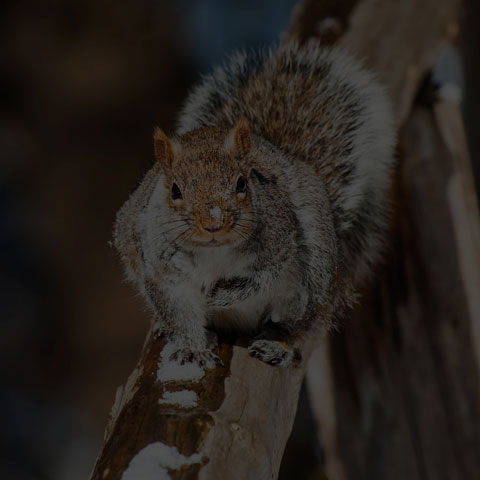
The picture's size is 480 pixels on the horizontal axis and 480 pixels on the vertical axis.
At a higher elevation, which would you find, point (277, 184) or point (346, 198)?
point (346, 198)

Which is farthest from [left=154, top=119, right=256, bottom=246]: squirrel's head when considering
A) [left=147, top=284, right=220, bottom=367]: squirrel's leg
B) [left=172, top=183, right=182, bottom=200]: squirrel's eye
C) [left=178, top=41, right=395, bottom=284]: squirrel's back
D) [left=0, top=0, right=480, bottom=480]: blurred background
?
[left=0, top=0, right=480, bottom=480]: blurred background

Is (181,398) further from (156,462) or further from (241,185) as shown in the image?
(241,185)

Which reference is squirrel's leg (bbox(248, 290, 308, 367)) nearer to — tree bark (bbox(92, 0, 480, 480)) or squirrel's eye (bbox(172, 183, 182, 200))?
squirrel's eye (bbox(172, 183, 182, 200))

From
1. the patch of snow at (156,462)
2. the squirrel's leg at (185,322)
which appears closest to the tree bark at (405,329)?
the squirrel's leg at (185,322)

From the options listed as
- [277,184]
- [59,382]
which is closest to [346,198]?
[277,184]

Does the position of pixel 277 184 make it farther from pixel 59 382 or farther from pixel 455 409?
pixel 59 382
